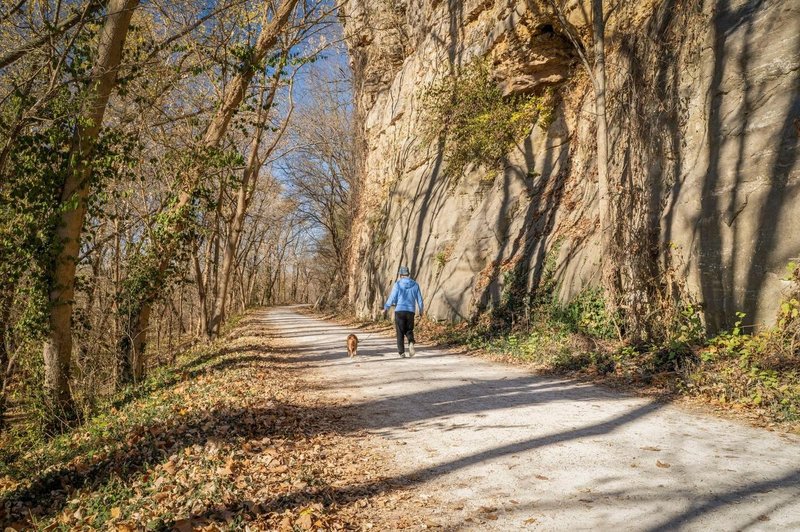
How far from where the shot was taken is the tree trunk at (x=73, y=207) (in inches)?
327

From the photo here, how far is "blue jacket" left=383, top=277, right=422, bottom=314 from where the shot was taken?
1118 centimetres

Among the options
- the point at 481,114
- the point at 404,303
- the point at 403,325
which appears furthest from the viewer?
the point at 481,114

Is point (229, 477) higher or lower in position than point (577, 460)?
lower

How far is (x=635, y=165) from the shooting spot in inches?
400

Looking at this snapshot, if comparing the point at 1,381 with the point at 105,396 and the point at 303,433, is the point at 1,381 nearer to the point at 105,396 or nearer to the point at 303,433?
the point at 105,396

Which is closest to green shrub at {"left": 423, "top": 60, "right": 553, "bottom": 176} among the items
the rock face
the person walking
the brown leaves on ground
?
the rock face

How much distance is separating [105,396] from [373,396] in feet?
23.2

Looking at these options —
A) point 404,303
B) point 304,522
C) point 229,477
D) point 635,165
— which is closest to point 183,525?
point 229,477

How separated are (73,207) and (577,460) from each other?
8.57 m

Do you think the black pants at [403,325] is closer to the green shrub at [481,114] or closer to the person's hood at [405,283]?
the person's hood at [405,283]

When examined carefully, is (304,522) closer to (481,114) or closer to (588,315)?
(588,315)

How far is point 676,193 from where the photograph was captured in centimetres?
909

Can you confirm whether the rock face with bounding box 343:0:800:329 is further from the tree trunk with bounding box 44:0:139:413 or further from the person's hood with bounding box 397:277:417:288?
the tree trunk with bounding box 44:0:139:413

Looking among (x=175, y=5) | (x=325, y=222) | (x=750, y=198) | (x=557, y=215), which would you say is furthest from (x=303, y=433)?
(x=325, y=222)
